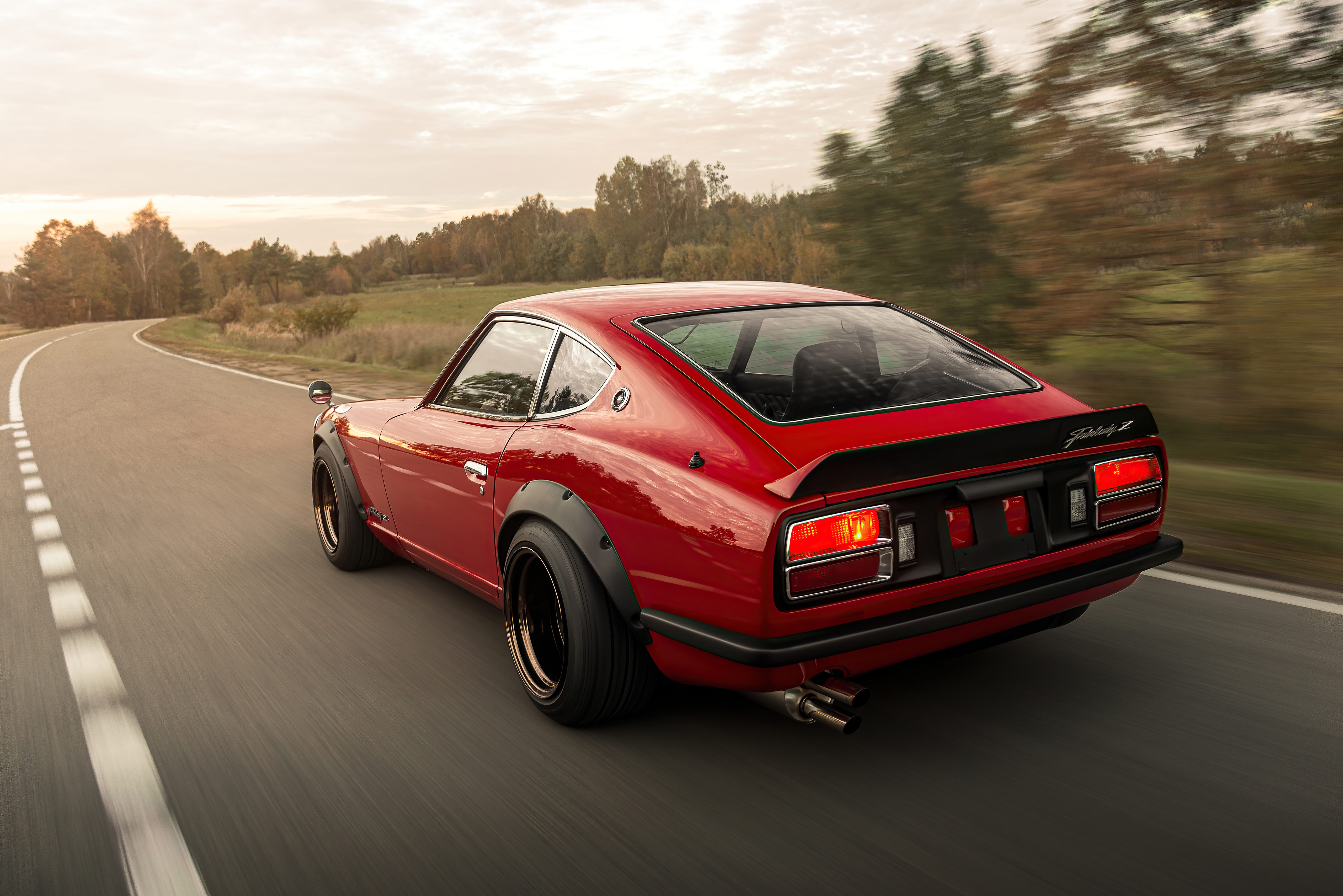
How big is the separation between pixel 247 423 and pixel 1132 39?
403 inches

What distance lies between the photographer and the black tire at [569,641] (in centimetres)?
294

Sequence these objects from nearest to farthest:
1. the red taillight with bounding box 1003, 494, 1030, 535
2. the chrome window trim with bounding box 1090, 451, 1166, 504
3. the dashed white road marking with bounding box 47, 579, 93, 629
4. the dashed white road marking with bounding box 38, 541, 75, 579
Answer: the red taillight with bounding box 1003, 494, 1030, 535
the chrome window trim with bounding box 1090, 451, 1166, 504
the dashed white road marking with bounding box 47, 579, 93, 629
the dashed white road marking with bounding box 38, 541, 75, 579

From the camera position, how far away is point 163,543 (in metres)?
6.01

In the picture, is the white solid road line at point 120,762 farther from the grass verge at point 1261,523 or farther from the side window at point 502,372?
the grass verge at point 1261,523

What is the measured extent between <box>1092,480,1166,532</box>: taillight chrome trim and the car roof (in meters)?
1.25

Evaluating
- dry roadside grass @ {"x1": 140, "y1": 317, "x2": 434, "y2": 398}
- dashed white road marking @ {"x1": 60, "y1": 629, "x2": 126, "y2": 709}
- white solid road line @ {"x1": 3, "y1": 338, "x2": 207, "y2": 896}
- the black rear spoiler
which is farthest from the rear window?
dry roadside grass @ {"x1": 140, "y1": 317, "x2": 434, "y2": 398}

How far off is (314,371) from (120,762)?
16.3 meters

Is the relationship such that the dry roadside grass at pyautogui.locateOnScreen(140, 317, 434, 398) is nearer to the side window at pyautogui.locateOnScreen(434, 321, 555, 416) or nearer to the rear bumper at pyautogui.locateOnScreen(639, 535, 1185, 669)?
the side window at pyautogui.locateOnScreen(434, 321, 555, 416)

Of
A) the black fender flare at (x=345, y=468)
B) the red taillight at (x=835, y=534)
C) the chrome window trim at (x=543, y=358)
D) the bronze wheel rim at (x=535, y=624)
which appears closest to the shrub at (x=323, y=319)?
the black fender flare at (x=345, y=468)

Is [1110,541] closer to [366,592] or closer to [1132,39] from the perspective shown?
[366,592]

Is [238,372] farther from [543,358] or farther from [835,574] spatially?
[835,574]

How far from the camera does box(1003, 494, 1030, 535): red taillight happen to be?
276 centimetres

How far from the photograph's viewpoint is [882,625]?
253 centimetres

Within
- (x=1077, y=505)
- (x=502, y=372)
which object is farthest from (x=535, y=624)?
(x=1077, y=505)
